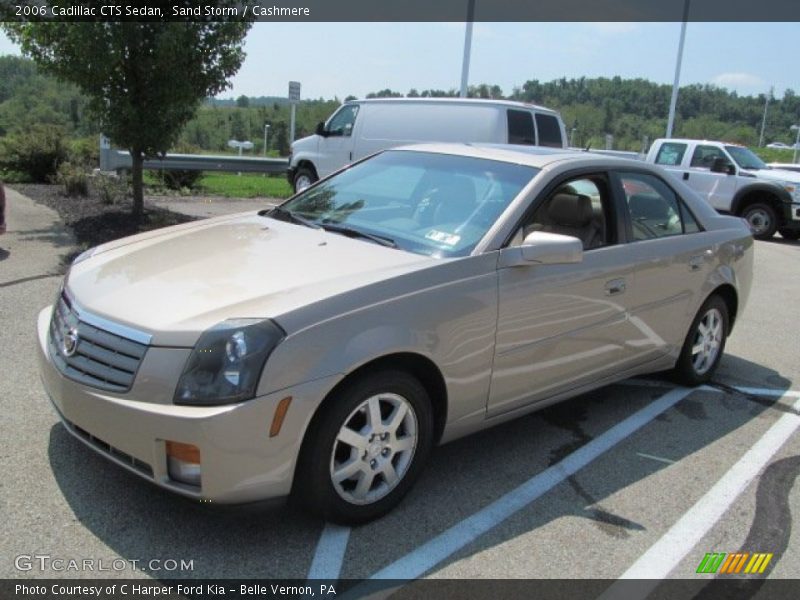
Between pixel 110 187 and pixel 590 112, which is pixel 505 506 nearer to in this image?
pixel 110 187

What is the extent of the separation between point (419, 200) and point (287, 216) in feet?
2.71

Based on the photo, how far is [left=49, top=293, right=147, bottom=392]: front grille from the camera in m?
2.76

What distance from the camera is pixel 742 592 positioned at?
2885 millimetres

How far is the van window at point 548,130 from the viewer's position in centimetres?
1285

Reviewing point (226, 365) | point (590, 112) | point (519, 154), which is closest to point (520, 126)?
point (519, 154)

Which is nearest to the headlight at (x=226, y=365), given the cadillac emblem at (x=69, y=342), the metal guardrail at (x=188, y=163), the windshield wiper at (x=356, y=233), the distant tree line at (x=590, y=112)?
the cadillac emblem at (x=69, y=342)

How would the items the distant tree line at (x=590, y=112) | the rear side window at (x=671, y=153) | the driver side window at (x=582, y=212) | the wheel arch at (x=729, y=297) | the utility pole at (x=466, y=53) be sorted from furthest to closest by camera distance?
the distant tree line at (x=590, y=112)
the utility pole at (x=466, y=53)
the rear side window at (x=671, y=153)
the wheel arch at (x=729, y=297)
the driver side window at (x=582, y=212)

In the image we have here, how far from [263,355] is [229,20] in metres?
8.16

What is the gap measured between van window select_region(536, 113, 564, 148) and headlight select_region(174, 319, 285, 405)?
10926 millimetres

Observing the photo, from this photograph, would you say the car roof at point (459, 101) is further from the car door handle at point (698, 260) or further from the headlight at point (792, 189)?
the car door handle at point (698, 260)

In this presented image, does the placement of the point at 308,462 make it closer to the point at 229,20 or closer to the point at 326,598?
the point at 326,598

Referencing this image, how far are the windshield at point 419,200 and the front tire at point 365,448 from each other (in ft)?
2.60

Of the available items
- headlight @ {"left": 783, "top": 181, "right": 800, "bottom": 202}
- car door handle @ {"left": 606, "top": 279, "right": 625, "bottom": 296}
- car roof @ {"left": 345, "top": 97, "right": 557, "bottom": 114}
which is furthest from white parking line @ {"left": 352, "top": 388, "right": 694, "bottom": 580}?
headlight @ {"left": 783, "top": 181, "right": 800, "bottom": 202}

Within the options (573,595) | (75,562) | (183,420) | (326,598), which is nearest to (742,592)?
(573,595)
